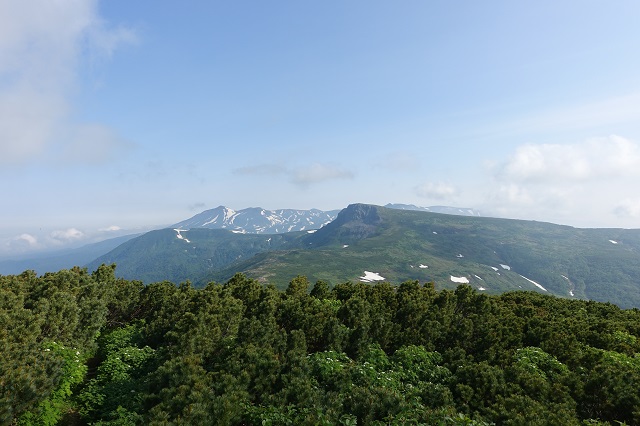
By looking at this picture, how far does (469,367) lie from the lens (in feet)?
63.1

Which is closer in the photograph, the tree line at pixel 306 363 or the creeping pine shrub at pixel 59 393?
the tree line at pixel 306 363

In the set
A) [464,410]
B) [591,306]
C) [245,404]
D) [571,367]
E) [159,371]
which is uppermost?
[159,371]

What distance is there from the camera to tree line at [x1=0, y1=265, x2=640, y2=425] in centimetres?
1520

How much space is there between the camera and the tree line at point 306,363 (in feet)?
49.9

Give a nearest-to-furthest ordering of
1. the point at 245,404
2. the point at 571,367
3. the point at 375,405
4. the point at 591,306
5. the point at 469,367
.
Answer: the point at 375,405 < the point at 245,404 < the point at 469,367 < the point at 571,367 < the point at 591,306

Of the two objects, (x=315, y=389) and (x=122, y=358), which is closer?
(x=315, y=389)

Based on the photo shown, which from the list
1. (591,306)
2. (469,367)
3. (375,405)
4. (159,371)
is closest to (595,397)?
(469,367)

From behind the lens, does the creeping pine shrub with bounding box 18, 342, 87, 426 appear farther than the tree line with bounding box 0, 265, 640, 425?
Yes

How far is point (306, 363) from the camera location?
63.2 feet

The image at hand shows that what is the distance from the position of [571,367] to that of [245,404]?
22415 millimetres

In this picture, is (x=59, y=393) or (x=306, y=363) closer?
(x=59, y=393)

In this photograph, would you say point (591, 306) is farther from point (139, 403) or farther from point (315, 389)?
point (139, 403)

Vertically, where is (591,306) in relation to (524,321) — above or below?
below

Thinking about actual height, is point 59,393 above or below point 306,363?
below
